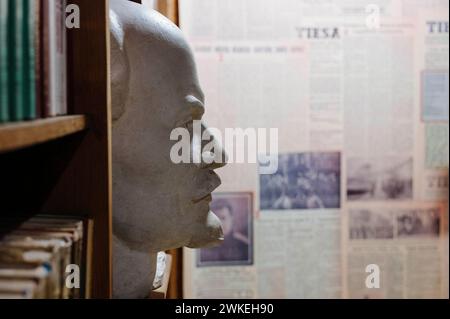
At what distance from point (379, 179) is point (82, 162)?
5.73 ft

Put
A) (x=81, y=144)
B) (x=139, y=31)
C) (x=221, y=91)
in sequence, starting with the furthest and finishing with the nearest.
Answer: (x=221, y=91) < (x=139, y=31) < (x=81, y=144)

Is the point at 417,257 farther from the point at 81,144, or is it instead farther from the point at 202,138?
the point at 81,144

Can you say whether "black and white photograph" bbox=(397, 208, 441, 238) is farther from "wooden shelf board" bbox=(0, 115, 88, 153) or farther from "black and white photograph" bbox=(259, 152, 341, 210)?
"wooden shelf board" bbox=(0, 115, 88, 153)

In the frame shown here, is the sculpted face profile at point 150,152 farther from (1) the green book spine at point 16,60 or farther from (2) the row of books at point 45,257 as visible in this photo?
(1) the green book spine at point 16,60

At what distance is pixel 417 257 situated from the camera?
97.2 inches

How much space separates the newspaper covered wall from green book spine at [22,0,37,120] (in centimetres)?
170

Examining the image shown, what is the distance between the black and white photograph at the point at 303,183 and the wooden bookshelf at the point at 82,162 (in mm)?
1499

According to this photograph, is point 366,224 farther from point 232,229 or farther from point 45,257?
point 45,257

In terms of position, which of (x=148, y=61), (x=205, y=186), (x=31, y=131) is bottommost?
(x=205, y=186)

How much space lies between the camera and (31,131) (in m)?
0.59

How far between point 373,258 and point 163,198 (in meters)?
1.45

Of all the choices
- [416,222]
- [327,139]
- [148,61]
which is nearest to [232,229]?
[327,139]
